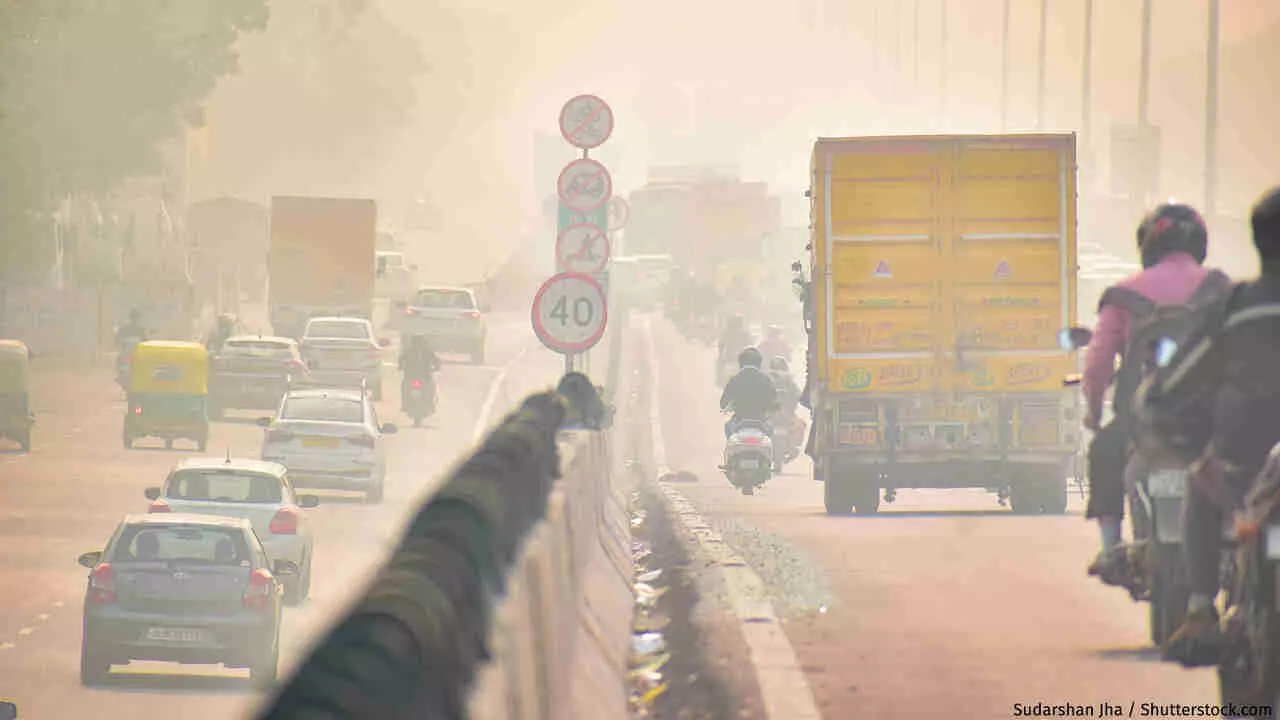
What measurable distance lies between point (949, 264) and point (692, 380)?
38935 millimetres

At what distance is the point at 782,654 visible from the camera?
1146 centimetres

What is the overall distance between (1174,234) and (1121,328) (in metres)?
0.42

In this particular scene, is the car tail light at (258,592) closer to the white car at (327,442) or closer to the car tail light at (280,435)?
the white car at (327,442)

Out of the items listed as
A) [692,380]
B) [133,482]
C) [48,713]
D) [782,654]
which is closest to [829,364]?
[48,713]

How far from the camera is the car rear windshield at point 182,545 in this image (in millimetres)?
24344

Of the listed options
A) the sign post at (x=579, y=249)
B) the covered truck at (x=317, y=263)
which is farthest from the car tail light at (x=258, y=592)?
the covered truck at (x=317, y=263)

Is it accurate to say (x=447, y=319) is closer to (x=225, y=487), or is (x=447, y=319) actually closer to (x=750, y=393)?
(x=225, y=487)

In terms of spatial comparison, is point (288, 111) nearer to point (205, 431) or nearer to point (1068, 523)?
point (205, 431)

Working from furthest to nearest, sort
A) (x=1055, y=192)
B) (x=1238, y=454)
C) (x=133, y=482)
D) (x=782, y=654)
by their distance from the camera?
(x=133, y=482)
(x=1055, y=192)
(x=782, y=654)
(x=1238, y=454)

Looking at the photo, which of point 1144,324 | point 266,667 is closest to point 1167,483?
point 1144,324

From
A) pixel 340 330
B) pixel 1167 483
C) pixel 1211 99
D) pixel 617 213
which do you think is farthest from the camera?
pixel 1211 99

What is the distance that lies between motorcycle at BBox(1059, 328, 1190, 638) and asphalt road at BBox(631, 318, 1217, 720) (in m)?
0.33

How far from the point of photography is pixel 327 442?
122 feet

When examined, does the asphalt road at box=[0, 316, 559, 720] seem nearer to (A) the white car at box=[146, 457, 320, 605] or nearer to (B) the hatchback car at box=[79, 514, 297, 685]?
(B) the hatchback car at box=[79, 514, 297, 685]
